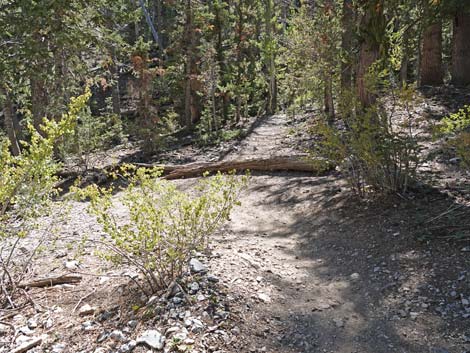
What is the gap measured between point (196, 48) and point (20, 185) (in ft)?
37.6

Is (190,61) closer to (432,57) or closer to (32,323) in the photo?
(432,57)

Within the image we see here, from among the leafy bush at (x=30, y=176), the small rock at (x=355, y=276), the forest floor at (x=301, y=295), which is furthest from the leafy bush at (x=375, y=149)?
the leafy bush at (x=30, y=176)

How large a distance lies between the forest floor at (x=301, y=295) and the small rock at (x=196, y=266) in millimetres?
66

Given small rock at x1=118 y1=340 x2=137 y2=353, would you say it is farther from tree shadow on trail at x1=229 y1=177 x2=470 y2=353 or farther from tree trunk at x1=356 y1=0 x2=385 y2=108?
tree trunk at x1=356 y1=0 x2=385 y2=108

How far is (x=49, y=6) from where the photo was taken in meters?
7.19

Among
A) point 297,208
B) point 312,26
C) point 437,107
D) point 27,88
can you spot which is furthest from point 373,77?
point 27,88

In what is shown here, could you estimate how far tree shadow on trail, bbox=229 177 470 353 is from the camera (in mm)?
2916

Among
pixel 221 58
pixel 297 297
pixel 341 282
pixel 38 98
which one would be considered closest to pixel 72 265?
pixel 297 297

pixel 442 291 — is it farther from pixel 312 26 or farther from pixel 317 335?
pixel 312 26

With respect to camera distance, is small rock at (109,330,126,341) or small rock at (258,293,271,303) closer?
small rock at (109,330,126,341)

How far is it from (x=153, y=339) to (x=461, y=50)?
11.0 meters

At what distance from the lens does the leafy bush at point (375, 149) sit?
4.83 m

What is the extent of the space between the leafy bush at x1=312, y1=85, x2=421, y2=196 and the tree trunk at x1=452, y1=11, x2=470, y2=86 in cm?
696

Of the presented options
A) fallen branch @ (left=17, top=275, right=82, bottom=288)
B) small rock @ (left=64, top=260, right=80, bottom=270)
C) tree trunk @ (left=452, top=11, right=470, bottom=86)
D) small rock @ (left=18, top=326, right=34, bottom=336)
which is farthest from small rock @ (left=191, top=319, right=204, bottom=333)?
tree trunk @ (left=452, top=11, right=470, bottom=86)
